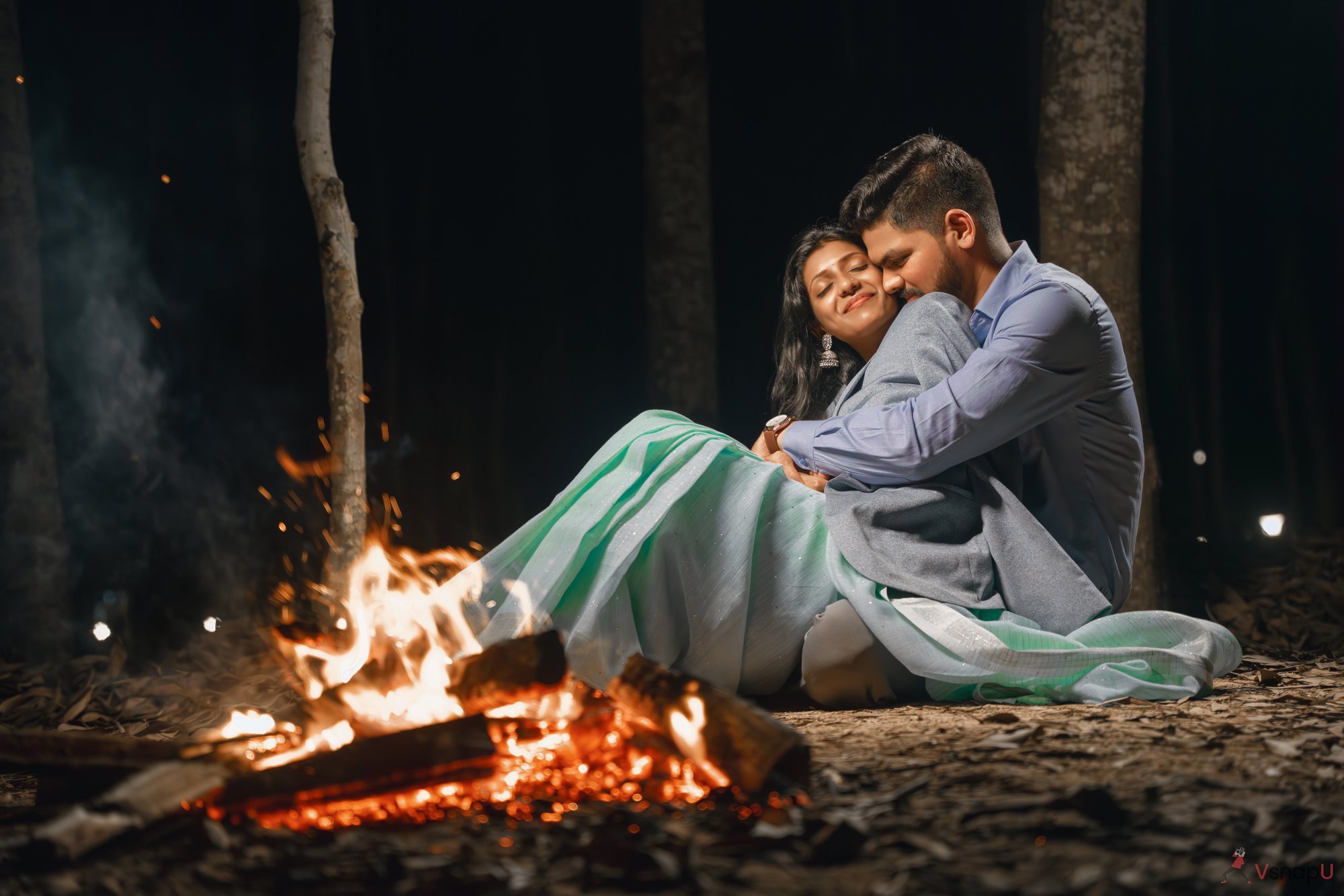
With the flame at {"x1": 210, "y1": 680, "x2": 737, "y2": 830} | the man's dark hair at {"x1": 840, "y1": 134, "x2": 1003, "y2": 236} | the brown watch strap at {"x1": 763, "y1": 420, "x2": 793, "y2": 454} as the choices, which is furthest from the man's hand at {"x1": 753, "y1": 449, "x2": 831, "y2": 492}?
the flame at {"x1": 210, "y1": 680, "x2": 737, "y2": 830}

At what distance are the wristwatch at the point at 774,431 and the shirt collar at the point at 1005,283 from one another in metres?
0.80

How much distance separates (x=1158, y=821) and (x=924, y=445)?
1.42 m

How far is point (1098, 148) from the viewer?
438 centimetres

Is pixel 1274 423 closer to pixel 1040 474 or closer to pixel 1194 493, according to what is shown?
pixel 1194 493

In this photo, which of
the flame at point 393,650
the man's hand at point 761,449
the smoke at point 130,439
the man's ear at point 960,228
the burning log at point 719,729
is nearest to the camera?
the burning log at point 719,729

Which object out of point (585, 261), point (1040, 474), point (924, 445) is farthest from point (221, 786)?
point (585, 261)

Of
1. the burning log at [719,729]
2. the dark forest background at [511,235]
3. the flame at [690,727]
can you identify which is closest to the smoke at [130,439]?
the dark forest background at [511,235]

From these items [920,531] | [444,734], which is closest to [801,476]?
[920,531]

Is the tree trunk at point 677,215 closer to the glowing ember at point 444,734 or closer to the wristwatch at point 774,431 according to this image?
the wristwatch at point 774,431

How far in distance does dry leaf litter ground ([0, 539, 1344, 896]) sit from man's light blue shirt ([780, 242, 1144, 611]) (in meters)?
0.83

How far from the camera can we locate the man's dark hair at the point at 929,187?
3.39 metres

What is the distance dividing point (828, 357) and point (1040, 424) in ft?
3.26

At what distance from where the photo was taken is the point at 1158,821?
1757 millimetres

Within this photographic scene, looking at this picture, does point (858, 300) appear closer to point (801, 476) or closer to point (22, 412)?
point (801, 476)
